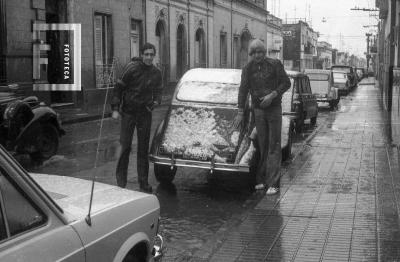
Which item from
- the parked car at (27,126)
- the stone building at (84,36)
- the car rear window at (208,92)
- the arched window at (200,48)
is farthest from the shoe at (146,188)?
the arched window at (200,48)

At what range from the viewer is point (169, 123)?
825 cm

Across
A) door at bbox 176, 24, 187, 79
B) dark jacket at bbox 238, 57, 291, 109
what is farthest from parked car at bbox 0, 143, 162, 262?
door at bbox 176, 24, 187, 79

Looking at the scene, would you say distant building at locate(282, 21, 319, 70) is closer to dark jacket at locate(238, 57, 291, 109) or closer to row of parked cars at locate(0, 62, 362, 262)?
row of parked cars at locate(0, 62, 362, 262)

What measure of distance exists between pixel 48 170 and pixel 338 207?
503cm

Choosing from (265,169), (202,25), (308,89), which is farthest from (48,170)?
(202,25)

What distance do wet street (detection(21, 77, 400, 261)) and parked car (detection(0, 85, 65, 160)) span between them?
1.02ft

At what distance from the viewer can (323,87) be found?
80.3 feet

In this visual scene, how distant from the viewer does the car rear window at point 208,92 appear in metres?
8.40

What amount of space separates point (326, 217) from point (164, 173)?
285 centimetres

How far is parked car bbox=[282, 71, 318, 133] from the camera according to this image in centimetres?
1323

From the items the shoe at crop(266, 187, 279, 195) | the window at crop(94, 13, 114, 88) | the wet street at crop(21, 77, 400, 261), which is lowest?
the wet street at crop(21, 77, 400, 261)

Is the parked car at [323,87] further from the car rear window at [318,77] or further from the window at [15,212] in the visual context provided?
the window at [15,212]

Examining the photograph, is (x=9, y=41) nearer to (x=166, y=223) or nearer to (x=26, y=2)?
(x=26, y=2)

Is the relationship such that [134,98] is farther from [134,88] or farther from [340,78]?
[340,78]
